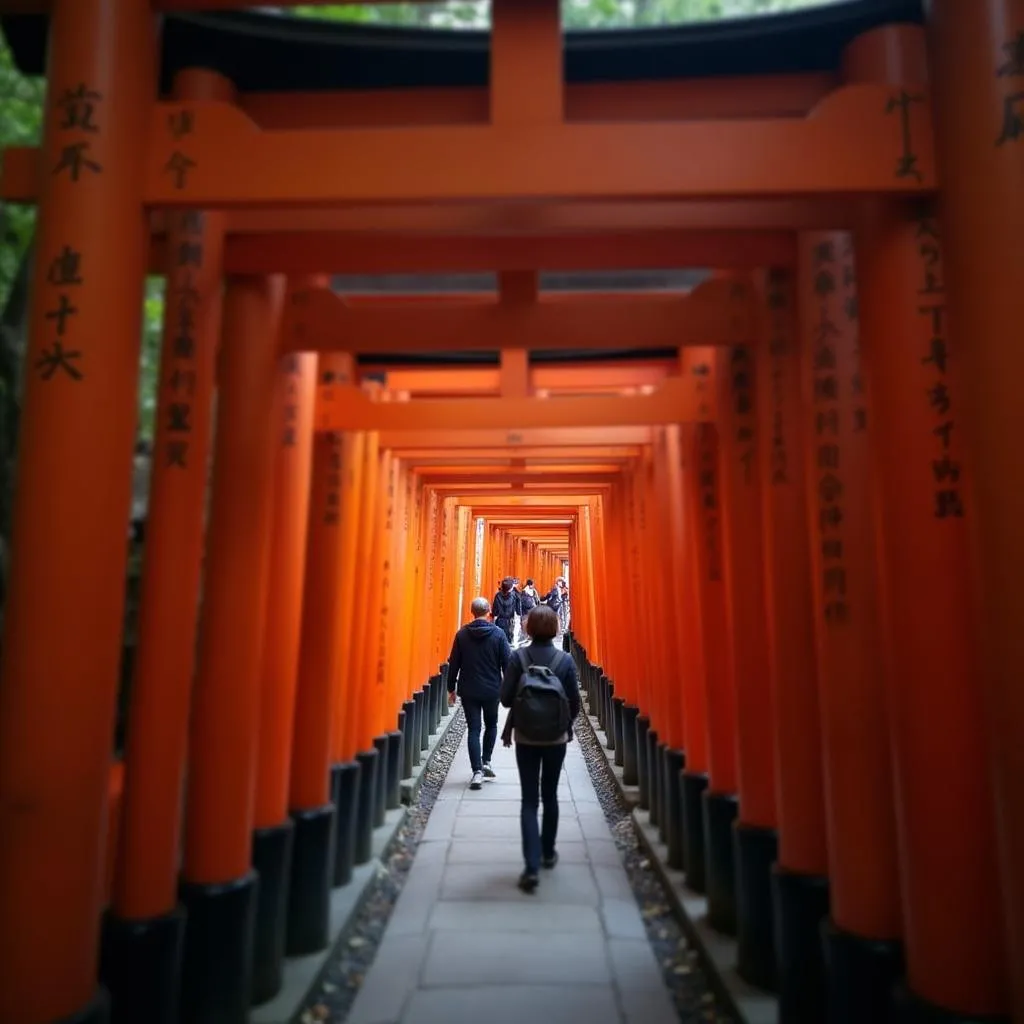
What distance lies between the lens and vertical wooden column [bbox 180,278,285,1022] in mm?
2850

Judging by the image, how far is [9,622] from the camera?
2.03m

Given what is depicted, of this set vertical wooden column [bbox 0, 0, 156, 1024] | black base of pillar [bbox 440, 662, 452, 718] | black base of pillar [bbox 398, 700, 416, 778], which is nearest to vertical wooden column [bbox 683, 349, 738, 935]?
vertical wooden column [bbox 0, 0, 156, 1024]

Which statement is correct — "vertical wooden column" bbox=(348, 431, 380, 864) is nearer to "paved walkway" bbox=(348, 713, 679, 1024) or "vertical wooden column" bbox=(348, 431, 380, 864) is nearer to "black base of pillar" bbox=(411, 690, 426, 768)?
"paved walkway" bbox=(348, 713, 679, 1024)

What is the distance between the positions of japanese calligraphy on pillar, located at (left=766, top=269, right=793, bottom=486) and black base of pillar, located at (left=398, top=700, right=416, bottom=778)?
15.6 ft

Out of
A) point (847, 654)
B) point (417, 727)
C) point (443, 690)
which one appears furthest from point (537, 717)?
point (443, 690)

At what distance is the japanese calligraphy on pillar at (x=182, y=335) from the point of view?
110 inches

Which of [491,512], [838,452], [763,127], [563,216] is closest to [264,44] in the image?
[563,216]

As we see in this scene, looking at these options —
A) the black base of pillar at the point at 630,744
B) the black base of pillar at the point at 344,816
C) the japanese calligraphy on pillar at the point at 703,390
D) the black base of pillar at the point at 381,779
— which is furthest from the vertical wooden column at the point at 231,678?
the black base of pillar at the point at 630,744

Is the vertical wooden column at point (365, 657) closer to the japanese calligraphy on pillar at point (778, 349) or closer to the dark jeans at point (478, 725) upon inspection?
the dark jeans at point (478, 725)

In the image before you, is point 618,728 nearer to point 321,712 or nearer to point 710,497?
point 710,497

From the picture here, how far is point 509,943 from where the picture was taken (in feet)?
13.2

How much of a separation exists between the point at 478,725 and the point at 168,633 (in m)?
4.98

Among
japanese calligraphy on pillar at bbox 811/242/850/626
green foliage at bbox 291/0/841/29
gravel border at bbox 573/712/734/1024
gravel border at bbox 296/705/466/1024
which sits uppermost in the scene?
green foliage at bbox 291/0/841/29

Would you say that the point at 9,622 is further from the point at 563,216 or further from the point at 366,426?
the point at 366,426
